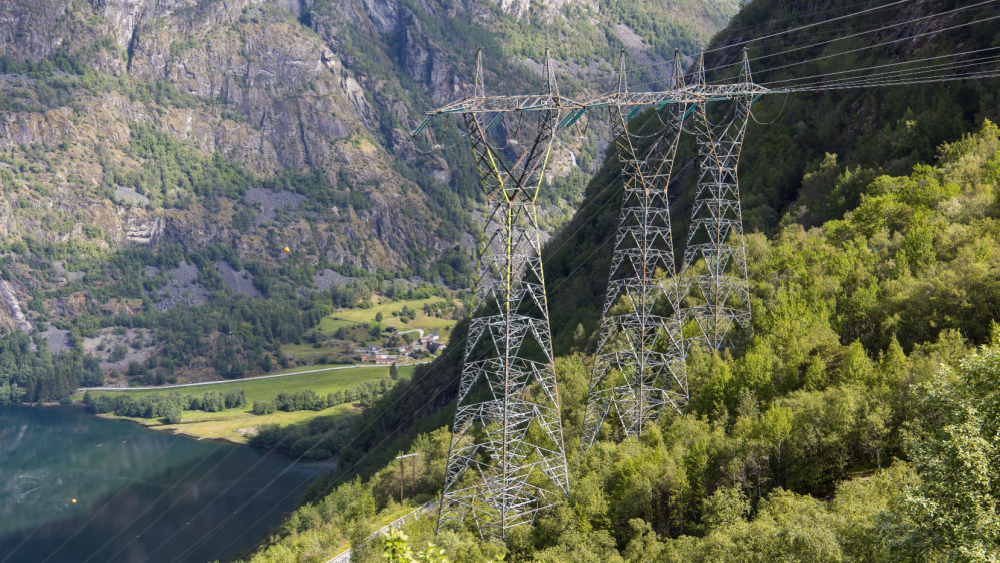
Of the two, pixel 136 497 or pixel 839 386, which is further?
pixel 136 497

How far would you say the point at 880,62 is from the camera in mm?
78188

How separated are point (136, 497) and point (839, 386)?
14874 cm

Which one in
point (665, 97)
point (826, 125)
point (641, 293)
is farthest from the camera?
point (826, 125)

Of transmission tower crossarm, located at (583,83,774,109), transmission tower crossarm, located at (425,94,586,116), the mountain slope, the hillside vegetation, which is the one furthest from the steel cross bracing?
the mountain slope

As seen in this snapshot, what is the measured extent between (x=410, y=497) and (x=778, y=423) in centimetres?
4077

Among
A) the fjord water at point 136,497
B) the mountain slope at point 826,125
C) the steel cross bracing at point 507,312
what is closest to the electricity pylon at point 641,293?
the steel cross bracing at point 507,312

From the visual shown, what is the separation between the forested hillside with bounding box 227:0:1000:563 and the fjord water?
191ft

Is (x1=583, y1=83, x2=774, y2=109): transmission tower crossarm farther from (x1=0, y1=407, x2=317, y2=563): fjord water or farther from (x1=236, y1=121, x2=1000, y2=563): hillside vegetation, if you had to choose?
(x1=0, y1=407, x2=317, y2=563): fjord water

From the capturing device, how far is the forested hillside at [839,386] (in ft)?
66.2

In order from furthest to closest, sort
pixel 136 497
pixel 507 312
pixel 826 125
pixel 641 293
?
pixel 136 497 → pixel 826 125 → pixel 641 293 → pixel 507 312

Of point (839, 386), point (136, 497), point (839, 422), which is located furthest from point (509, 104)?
point (136, 497)

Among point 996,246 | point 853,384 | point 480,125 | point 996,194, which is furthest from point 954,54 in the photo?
point 480,125

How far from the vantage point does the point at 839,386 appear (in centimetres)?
3756

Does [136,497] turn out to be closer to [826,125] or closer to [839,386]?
[826,125]
